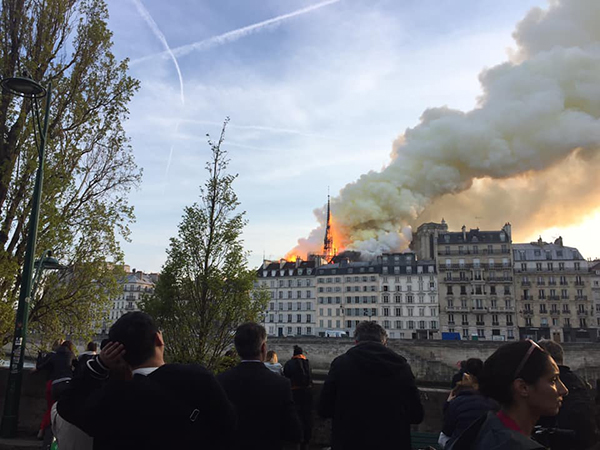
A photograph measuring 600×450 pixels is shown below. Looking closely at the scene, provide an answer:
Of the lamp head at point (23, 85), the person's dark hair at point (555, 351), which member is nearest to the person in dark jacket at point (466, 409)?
the person's dark hair at point (555, 351)

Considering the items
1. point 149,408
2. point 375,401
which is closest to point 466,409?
point 375,401

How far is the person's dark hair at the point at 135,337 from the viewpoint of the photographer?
239 centimetres

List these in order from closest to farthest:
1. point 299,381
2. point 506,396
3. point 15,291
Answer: point 506,396 < point 299,381 < point 15,291

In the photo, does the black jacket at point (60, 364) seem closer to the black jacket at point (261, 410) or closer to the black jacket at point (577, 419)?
the black jacket at point (261, 410)

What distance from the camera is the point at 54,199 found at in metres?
9.95

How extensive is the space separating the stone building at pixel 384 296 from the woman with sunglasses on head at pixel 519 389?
67.6 metres

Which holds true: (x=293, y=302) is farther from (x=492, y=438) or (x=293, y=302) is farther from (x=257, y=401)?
(x=492, y=438)

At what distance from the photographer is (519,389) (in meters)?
2.11

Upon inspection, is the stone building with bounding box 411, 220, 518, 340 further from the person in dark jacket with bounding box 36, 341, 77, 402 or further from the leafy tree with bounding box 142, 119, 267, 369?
the person in dark jacket with bounding box 36, 341, 77, 402

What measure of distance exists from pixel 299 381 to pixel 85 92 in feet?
29.5

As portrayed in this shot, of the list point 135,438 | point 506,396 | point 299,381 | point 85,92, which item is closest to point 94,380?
point 135,438

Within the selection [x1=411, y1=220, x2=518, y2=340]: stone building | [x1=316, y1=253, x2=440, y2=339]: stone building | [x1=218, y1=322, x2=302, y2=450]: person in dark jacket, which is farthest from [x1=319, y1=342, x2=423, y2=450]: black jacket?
[x1=411, y1=220, x2=518, y2=340]: stone building

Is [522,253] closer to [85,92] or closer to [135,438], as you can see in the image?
[85,92]

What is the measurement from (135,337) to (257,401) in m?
1.32
